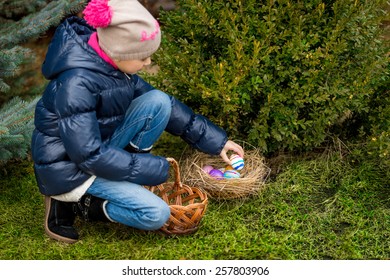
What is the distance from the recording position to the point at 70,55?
3229 millimetres

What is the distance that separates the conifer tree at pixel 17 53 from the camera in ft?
12.7

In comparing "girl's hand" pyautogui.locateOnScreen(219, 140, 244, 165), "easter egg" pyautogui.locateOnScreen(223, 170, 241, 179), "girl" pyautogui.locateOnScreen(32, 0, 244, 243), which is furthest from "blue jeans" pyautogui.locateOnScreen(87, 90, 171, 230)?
"easter egg" pyautogui.locateOnScreen(223, 170, 241, 179)

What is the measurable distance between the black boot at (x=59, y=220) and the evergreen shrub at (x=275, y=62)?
1.02 m

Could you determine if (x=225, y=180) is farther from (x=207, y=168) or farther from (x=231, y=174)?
(x=207, y=168)

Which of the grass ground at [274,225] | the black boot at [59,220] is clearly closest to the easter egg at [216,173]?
the grass ground at [274,225]

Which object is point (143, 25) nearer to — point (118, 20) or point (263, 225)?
point (118, 20)

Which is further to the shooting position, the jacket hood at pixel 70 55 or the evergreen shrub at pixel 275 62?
the evergreen shrub at pixel 275 62

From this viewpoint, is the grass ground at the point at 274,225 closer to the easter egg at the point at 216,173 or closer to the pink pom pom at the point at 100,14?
the easter egg at the point at 216,173

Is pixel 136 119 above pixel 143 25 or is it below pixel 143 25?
below

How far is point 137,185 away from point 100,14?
918mm

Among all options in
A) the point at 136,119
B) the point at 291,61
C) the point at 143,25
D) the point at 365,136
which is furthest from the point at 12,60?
the point at 365,136

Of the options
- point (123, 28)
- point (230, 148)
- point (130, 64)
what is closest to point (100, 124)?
point (130, 64)

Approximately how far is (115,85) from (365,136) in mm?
1903

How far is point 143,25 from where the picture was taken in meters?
3.11
